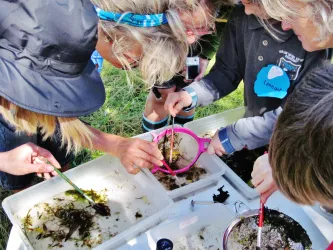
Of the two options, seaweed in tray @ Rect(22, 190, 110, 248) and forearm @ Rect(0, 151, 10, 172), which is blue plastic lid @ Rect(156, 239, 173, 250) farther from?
forearm @ Rect(0, 151, 10, 172)

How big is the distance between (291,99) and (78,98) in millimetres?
430

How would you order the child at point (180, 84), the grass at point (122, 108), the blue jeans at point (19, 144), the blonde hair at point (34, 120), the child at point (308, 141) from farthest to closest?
the grass at point (122, 108)
the child at point (180, 84)
the blue jeans at point (19, 144)
the blonde hair at point (34, 120)
the child at point (308, 141)

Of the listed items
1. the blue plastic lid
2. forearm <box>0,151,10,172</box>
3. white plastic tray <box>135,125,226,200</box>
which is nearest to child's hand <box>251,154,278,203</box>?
white plastic tray <box>135,125,226,200</box>

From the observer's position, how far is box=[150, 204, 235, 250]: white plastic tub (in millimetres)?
1046

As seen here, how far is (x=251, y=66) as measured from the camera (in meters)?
1.36

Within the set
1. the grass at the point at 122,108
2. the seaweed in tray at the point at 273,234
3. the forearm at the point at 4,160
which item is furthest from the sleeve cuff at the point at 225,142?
the grass at the point at 122,108

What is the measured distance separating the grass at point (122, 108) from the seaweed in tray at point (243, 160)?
0.77 metres

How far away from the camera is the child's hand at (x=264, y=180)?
40.1 inches

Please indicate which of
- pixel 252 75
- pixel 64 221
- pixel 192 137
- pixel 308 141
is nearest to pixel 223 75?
pixel 252 75

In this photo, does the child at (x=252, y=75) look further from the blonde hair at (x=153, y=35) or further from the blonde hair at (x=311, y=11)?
the blonde hair at (x=153, y=35)

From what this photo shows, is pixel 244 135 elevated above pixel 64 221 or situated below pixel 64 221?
above

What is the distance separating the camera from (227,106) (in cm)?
230

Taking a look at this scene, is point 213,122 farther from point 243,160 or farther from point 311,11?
point 311,11

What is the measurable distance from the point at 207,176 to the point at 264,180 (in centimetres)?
24
